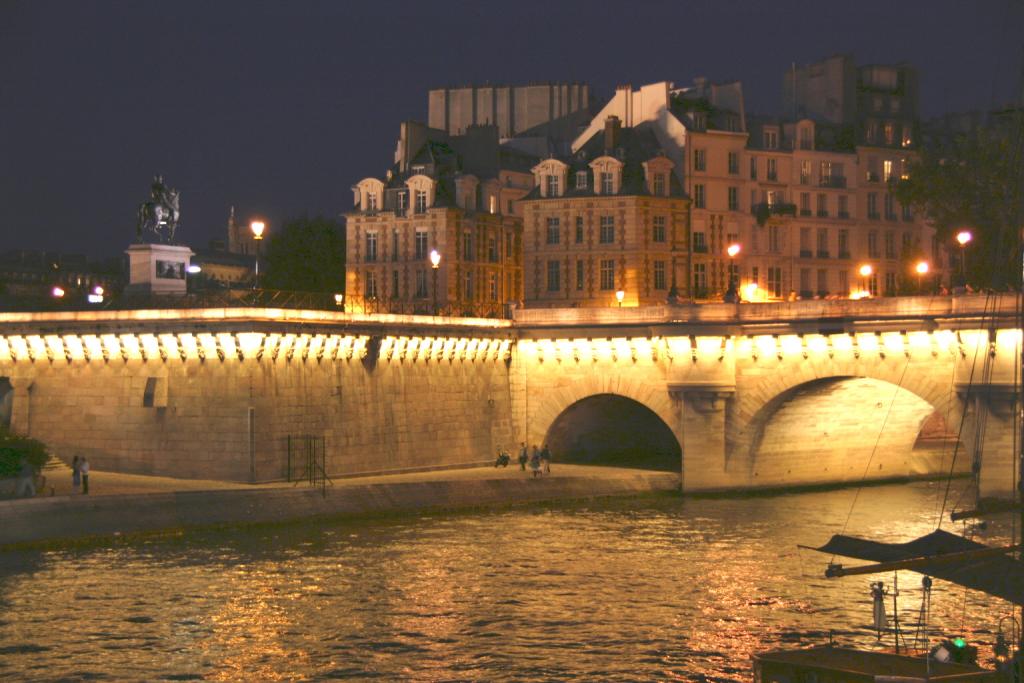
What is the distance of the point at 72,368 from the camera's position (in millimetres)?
55438

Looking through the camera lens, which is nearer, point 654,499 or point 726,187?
point 654,499

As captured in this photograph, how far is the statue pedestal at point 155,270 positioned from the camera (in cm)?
5747

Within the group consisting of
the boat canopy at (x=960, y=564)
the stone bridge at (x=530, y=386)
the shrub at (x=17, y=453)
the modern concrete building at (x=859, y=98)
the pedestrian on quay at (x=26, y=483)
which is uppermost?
the modern concrete building at (x=859, y=98)

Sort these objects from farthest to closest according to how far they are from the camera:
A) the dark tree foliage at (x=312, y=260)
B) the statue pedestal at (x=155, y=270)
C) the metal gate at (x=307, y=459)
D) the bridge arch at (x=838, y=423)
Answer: the dark tree foliage at (x=312, y=260)
the statue pedestal at (x=155, y=270)
the bridge arch at (x=838, y=423)
the metal gate at (x=307, y=459)

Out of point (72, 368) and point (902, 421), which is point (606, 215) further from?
point (72, 368)

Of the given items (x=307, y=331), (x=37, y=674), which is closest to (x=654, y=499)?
(x=307, y=331)

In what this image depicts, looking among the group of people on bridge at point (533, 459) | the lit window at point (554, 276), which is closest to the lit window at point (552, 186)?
the lit window at point (554, 276)

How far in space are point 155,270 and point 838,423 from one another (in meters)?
25.6

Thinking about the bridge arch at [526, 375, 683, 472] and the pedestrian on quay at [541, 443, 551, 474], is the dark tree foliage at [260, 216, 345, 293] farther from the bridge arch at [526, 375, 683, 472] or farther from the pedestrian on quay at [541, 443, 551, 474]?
the pedestrian on quay at [541, 443, 551, 474]

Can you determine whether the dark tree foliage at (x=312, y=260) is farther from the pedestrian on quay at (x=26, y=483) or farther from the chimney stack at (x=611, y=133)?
the pedestrian on quay at (x=26, y=483)

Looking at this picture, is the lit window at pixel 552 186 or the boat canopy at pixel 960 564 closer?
the boat canopy at pixel 960 564

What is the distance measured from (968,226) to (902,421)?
603 inches

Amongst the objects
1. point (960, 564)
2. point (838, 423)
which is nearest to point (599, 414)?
point (838, 423)

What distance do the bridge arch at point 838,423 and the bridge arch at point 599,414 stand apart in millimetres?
2911
